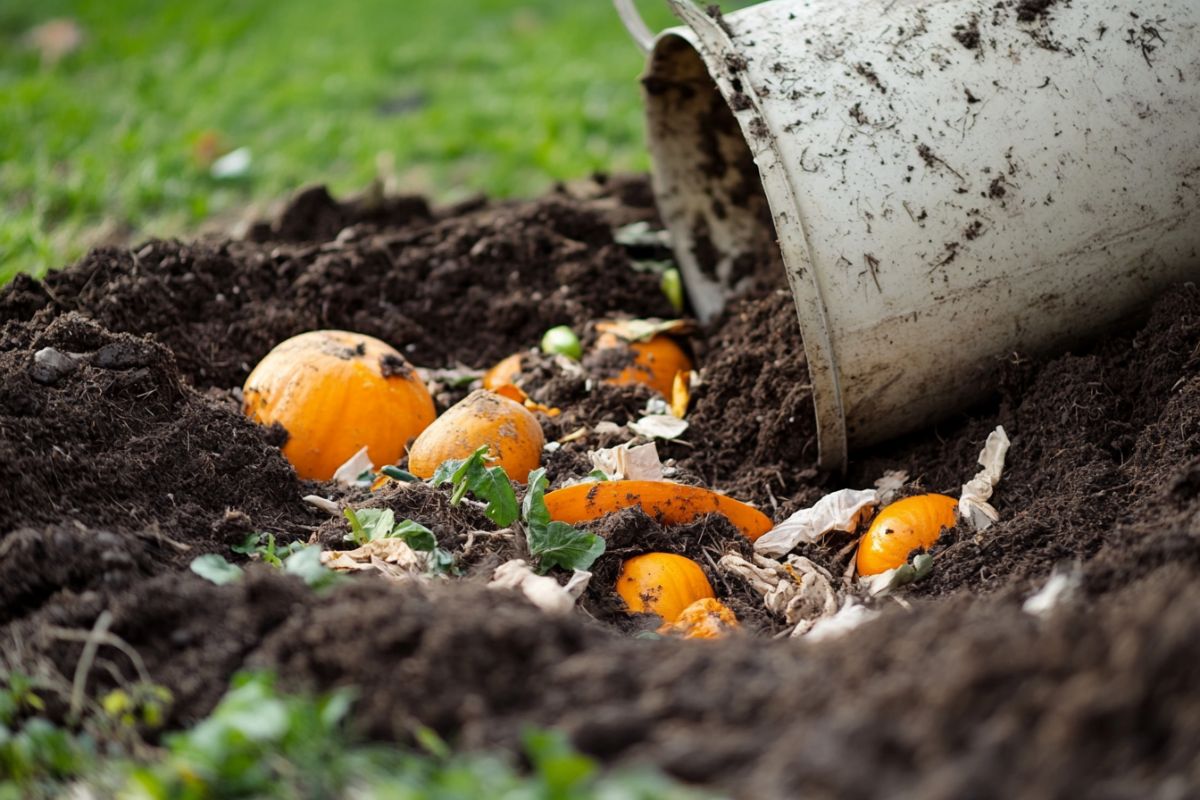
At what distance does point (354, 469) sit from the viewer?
3.35 metres

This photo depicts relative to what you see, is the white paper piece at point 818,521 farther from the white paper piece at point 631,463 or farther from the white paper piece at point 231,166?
the white paper piece at point 231,166

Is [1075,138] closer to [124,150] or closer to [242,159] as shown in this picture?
Answer: [242,159]

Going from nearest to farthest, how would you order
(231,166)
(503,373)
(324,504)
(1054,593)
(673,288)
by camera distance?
(1054,593)
(324,504)
(503,373)
(673,288)
(231,166)

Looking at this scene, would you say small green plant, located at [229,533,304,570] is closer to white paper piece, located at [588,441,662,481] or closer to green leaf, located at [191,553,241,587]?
green leaf, located at [191,553,241,587]

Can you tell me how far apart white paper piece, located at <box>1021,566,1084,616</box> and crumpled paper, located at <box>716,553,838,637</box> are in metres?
0.56

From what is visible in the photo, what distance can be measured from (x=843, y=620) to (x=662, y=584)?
17.4 inches

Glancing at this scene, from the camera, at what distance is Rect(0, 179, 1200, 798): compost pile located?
1547 mm

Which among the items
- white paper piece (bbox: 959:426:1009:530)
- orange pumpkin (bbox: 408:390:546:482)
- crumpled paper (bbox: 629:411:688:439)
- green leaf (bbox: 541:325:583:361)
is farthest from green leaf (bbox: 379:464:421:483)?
white paper piece (bbox: 959:426:1009:530)

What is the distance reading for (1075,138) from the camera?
311 centimetres

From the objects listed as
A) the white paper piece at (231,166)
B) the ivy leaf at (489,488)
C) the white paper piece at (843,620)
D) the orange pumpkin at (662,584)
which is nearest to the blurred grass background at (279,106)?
the white paper piece at (231,166)

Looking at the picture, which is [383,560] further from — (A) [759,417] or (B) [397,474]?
(A) [759,417]

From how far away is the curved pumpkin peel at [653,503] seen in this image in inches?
117

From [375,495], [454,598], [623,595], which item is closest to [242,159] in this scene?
[375,495]

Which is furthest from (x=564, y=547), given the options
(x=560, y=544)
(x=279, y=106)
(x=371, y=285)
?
(x=279, y=106)
